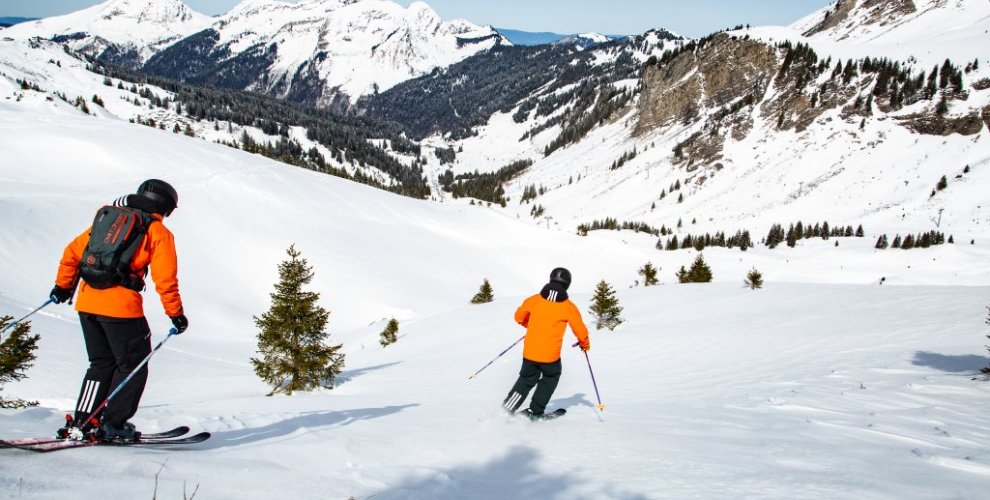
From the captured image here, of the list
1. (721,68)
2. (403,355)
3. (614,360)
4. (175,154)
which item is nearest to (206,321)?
(403,355)

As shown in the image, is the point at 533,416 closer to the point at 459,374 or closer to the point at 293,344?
the point at 459,374

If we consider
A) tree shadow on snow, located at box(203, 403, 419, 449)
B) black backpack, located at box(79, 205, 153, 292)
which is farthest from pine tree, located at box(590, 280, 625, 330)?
black backpack, located at box(79, 205, 153, 292)

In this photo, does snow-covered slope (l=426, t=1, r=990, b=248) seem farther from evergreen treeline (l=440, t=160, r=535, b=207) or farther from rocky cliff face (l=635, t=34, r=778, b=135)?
evergreen treeline (l=440, t=160, r=535, b=207)

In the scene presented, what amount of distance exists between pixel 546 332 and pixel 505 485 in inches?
103

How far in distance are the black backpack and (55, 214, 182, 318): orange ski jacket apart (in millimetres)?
74

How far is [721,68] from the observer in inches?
5679

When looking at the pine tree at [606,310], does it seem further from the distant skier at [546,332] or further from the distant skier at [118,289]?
the distant skier at [118,289]

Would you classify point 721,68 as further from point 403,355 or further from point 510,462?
point 510,462

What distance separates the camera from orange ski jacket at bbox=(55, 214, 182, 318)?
4840 mm

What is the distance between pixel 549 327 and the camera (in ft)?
23.5

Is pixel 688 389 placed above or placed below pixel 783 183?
below

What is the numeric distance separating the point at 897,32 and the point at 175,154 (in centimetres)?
22504

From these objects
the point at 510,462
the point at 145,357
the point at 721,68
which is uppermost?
the point at 721,68

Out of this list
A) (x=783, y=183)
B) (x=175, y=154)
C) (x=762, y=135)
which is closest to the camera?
(x=175, y=154)
